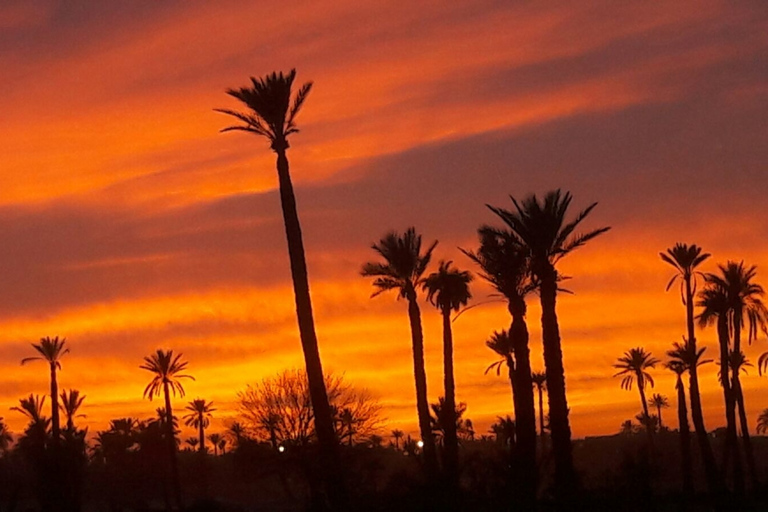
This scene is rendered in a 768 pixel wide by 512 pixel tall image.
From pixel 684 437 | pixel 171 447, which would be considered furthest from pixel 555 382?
pixel 171 447

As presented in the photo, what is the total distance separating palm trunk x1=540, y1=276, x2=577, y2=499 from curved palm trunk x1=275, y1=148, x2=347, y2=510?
263 inches

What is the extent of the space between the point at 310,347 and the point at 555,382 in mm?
7824

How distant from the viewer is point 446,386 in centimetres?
5522

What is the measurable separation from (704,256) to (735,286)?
2.52 m

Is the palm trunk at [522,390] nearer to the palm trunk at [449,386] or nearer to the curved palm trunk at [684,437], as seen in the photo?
the palm trunk at [449,386]

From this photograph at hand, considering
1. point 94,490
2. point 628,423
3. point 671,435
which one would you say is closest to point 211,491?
point 94,490

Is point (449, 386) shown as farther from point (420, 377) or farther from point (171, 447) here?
point (171, 447)

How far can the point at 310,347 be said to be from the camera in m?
38.9

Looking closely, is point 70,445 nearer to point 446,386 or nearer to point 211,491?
point 446,386

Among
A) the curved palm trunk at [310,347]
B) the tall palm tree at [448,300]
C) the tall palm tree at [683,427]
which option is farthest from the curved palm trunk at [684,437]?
the curved palm trunk at [310,347]

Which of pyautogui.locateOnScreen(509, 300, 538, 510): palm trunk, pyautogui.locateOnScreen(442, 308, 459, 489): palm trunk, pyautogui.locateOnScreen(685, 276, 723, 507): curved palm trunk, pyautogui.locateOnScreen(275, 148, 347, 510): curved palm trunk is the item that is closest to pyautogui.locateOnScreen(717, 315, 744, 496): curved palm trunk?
pyautogui.locateOnScreen(685, 276, 723, 507): curved palm trunk

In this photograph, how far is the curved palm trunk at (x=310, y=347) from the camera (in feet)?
125

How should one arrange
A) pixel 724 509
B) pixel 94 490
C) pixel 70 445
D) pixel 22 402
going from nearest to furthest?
pixel 724 509 → pixel 70 445 → pixel 22 402 → pixel 94 490

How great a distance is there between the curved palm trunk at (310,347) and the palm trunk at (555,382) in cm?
668
